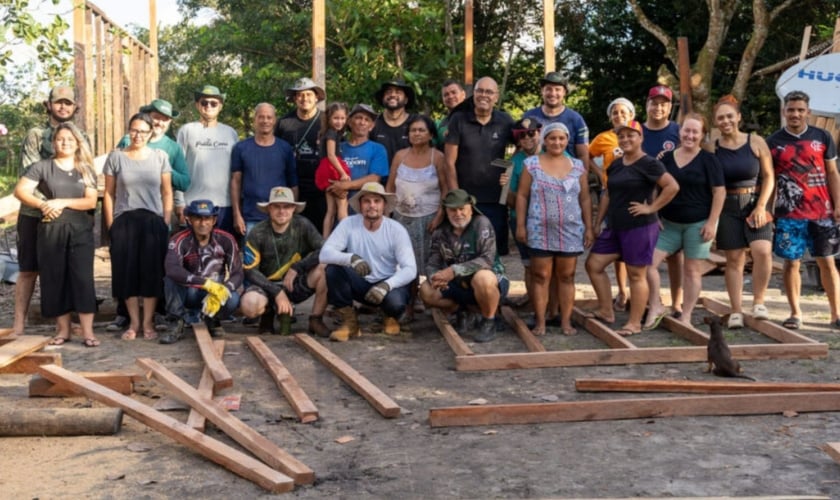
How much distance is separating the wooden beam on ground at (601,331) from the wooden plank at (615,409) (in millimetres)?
1464

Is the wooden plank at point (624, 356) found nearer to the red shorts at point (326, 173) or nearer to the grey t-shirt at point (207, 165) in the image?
the red shorts at point (326, 173)

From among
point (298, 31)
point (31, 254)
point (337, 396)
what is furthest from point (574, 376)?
point (298, 31)

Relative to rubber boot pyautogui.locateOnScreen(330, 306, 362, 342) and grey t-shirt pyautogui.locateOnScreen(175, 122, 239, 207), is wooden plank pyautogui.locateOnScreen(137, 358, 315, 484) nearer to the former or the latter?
rubber boot pyautogui.locateOnScreen(330, 306, 362, 342)

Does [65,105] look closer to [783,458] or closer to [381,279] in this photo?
[381,279]

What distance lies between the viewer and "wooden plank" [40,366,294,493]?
434 cm

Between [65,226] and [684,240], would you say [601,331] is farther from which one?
[65,226]

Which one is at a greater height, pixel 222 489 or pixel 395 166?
pixel 395 166

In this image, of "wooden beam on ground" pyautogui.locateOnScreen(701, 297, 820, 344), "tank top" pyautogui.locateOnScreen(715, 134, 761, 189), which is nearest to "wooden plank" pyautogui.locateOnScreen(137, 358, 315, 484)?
"wooden beam on ground" pyautogui.locateOnScreen(701, 297, 820, 344)

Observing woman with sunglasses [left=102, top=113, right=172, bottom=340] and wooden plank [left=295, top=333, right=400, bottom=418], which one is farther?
woman with sunglasses [left=102, top=113, right=172, bottom=340]

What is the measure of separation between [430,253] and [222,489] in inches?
148

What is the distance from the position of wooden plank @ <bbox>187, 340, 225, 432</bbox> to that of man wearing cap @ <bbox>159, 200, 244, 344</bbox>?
0.40 meters

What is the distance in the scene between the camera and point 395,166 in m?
8.18

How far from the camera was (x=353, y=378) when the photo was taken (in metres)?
6.19

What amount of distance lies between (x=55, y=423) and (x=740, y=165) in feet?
17.1
